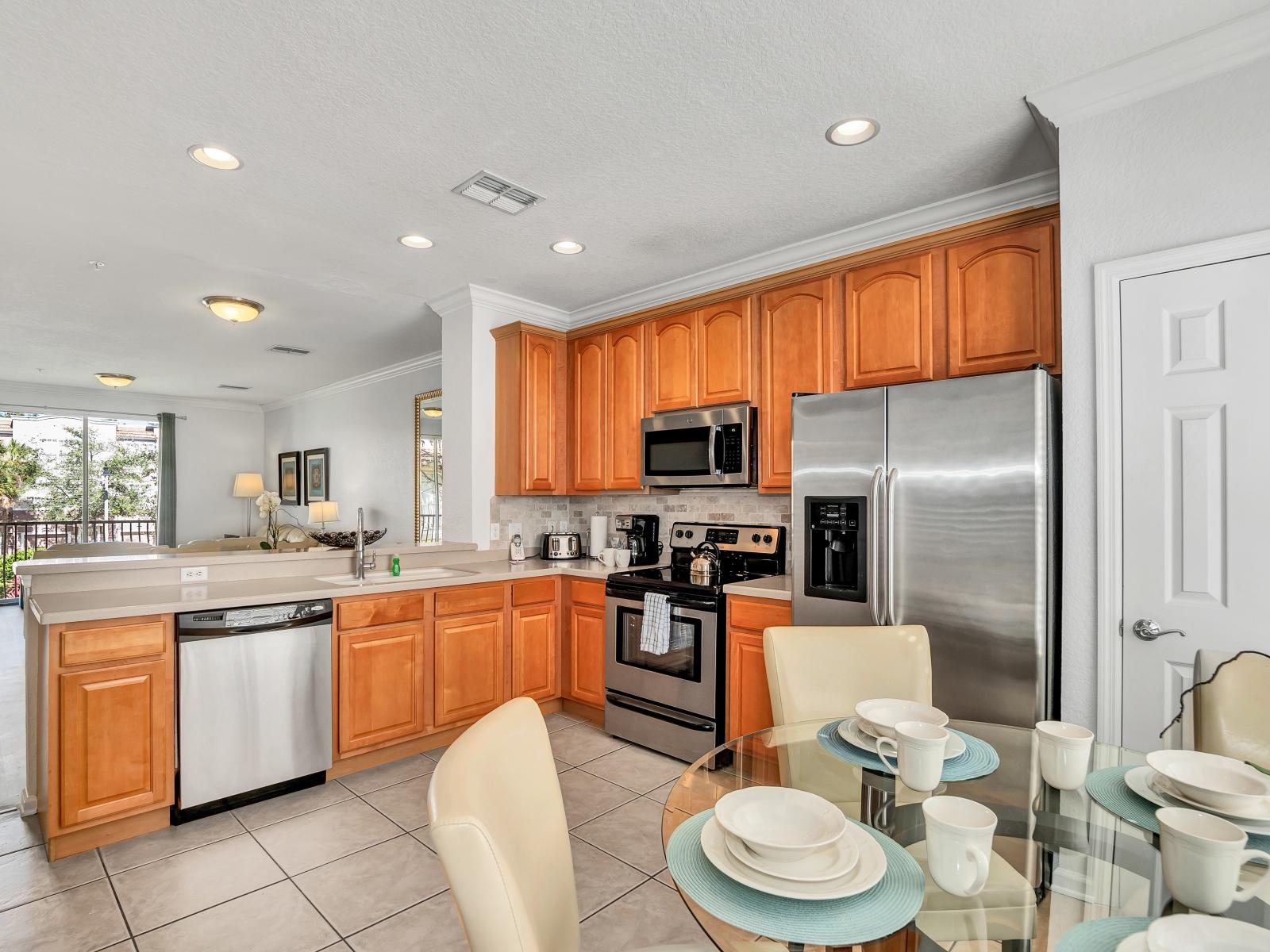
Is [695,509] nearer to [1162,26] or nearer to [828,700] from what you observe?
[828,700]

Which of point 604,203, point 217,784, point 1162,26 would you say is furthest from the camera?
point 604,203

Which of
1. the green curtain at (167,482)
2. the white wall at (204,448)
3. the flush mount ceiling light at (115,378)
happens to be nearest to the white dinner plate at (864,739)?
the flush mount ceiling light at (115,378)

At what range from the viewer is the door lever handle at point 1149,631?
193cm

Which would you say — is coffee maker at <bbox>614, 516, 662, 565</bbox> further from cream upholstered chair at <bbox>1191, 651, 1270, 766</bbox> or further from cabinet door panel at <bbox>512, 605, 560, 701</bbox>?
cream upholstered chair at <bbox>1191, 651, 1270, 766</bbox>

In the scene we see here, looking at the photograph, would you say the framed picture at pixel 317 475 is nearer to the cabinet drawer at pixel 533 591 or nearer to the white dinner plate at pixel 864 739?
the cabinet drawer at pixel 533 591

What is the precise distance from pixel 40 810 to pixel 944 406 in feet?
12.4

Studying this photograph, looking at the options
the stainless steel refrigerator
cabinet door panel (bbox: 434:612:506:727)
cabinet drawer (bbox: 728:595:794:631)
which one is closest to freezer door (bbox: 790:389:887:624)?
the stainless steel refrigerator

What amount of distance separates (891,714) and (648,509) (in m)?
2.97

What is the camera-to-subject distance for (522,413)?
13.8 feet

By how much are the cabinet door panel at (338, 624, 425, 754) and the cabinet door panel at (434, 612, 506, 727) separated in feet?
0.38

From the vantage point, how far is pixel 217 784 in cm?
272

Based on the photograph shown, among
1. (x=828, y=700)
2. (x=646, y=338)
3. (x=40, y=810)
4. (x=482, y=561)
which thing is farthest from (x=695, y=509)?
(x=40, y=810)

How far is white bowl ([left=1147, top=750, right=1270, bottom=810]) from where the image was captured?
1.07 meters

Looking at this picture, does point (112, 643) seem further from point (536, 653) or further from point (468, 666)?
point (536, 653)
